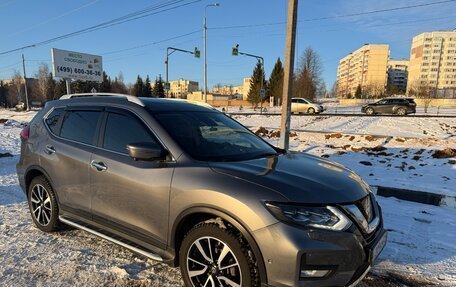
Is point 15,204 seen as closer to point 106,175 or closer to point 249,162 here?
point 106,175

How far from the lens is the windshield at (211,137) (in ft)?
10.8

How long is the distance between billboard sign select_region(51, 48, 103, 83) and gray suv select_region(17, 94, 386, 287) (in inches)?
1130

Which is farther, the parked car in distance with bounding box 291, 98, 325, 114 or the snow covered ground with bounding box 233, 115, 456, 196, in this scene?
the parked car in distance with bounding box 291, 98, 325, 114

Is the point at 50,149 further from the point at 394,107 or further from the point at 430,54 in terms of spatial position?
the point at 430,54

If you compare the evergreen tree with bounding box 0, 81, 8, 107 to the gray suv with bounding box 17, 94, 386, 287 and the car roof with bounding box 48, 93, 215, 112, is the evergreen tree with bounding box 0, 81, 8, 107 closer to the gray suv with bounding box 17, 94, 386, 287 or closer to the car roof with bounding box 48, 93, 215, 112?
the car roof with bounding box 48, 93, 215, 112

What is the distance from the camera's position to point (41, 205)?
4.48m

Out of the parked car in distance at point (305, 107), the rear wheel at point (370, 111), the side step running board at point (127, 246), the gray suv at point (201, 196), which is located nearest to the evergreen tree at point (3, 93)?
the parked car in distance at point (305, 107)

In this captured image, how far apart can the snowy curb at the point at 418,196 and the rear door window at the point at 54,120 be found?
222 inches

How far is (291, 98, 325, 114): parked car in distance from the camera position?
3384 centimetres

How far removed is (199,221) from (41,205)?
2.72m

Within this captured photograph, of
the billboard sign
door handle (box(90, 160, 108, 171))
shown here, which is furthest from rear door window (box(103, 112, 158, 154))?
the billboard sign

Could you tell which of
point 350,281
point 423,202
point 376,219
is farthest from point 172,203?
point 423,202

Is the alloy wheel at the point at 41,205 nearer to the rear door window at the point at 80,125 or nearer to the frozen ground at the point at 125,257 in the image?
the frozen ground at the point at 125,257

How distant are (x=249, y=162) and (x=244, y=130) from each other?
1.24 m
